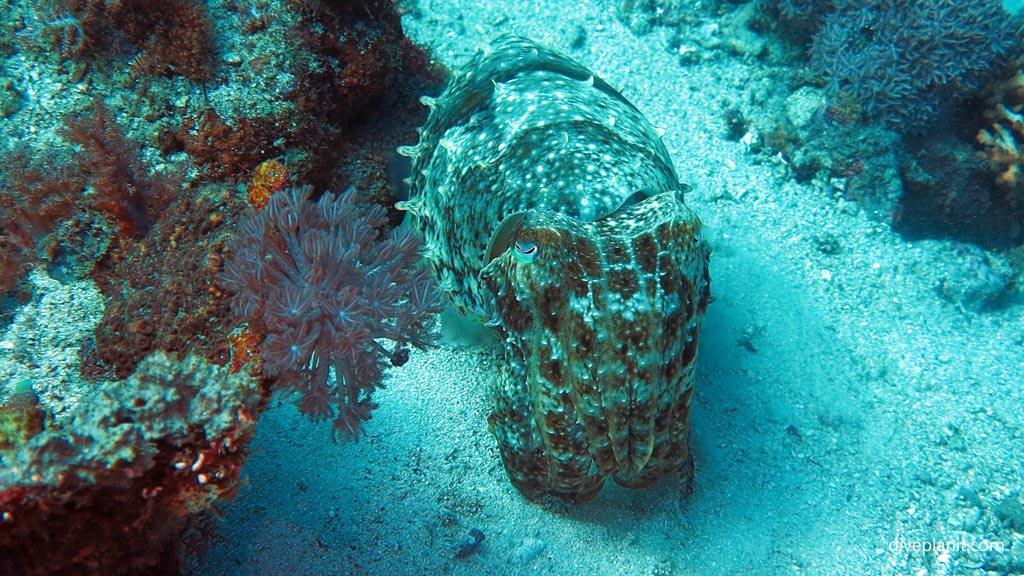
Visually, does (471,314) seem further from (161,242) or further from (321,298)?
(161,242)

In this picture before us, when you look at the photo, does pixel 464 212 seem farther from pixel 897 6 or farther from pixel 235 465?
pixel 897 6

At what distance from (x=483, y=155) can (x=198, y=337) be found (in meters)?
2.48

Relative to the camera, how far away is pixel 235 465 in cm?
265

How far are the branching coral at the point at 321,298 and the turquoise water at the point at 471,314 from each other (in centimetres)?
2

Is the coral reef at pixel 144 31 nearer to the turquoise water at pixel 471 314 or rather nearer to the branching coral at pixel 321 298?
the turquoise water at pixel 471 314

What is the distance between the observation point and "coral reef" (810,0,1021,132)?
23.8 ft

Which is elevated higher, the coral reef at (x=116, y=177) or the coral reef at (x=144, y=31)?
the coral reef at (x=144, y=31)

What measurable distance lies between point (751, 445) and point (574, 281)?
9.47 ft

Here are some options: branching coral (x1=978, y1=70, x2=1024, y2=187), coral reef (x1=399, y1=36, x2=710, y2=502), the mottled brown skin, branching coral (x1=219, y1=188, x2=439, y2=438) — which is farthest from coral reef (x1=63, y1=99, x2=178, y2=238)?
branching coral (x1=978, y1=70, x2=1024, y2=187)

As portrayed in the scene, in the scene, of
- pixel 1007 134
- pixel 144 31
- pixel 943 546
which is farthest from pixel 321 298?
pixel 1007 134

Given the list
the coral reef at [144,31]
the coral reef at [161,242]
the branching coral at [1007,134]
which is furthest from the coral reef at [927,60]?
the coral reef at [144,31]

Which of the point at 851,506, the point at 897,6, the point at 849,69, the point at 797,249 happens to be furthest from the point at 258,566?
the point at 897,6

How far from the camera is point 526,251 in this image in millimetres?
3279

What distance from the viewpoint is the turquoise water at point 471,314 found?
316cm
